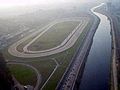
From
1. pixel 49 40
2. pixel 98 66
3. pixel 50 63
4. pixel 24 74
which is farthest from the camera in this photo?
pixel 49 40

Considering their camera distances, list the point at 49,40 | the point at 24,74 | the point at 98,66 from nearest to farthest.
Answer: the point at 24,74
the point at 98,66
the point at 49,40

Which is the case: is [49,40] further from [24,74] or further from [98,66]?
[24,74]

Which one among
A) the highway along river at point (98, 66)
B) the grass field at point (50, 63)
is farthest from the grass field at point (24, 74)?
the highway along river at point (98, 66)

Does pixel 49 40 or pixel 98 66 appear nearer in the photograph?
pixel 98 66

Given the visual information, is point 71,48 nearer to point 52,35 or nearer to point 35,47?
point 35,47

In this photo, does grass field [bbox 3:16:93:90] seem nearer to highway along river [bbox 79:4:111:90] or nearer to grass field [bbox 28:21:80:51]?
highway along river [bbox 79:4:111:90]

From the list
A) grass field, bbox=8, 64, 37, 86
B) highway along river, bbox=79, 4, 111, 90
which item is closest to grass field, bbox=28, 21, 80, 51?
highway along river, bbox=79, 4, 111, 90

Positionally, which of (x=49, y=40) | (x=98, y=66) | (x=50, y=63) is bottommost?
(x=49, y=40)

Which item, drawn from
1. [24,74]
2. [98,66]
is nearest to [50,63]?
[24,74]

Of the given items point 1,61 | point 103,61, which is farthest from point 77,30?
point 1,61
